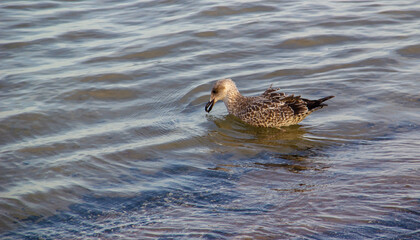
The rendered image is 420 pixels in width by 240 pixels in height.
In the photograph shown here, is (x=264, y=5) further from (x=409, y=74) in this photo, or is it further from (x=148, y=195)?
(x=148, y=195)

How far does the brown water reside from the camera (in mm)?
5848

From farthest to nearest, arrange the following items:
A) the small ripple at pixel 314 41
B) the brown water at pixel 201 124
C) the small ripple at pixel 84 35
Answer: the small ripple at pixel 84 35
the small ripple at pixel 314 41
the brown water at pixel 201 124

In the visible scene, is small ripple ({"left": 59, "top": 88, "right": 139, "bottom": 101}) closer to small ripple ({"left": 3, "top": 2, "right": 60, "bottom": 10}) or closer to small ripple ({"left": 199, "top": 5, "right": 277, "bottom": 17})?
small ripple ({"left": 199, "top": 5, "right": 277, "bottom": 17})

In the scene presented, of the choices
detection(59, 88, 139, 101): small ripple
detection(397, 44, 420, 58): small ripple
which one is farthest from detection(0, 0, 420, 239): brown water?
detection(397, 44, 420, 58): small ripple

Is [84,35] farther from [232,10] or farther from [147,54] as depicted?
[232,10]

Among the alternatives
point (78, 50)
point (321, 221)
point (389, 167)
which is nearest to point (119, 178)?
point (321, 221)

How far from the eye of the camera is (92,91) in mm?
10172

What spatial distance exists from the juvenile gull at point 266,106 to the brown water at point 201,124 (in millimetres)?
242

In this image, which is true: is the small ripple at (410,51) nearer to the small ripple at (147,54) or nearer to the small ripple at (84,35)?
the small ripple at (147,54)

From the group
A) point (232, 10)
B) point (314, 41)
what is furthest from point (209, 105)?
point (232, 10)

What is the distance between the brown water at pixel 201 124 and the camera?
5848 mm

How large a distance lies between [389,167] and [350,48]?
5785 mm

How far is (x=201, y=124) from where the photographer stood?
901cm

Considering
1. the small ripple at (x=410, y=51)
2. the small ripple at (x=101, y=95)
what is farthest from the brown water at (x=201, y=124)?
the small ripple at (x=410, y=51)
